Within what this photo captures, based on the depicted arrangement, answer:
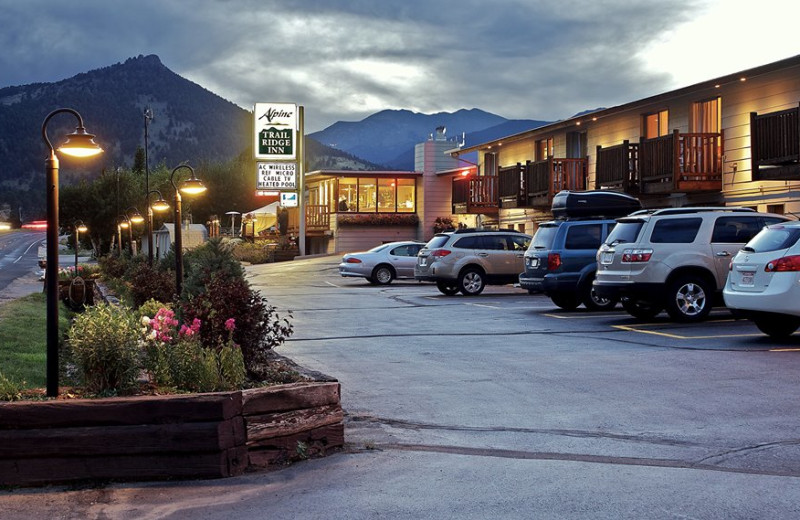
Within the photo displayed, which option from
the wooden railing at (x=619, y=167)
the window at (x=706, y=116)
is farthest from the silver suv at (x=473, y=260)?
the window at (x=706, y=116)

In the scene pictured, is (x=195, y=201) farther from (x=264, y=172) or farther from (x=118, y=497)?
(x=118, y=497)

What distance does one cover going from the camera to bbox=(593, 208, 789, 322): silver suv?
15922 mm

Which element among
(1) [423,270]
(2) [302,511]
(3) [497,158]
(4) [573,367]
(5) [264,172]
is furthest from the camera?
(5) [264,172]

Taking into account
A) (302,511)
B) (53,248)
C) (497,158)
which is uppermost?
(497,158)

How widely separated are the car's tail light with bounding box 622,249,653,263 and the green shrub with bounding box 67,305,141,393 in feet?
35.1

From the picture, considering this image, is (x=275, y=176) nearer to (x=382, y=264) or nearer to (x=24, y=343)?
(x=382, y=264)

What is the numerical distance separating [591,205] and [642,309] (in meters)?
4.24

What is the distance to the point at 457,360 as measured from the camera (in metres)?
12.2

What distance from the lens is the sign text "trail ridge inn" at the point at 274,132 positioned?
54.5 metres

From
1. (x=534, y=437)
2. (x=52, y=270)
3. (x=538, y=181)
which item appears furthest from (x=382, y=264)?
(x=52, y=270)

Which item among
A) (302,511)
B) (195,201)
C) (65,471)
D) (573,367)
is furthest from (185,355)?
(195,201)

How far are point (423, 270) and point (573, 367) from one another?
49.6ft

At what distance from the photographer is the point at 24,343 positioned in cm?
1511

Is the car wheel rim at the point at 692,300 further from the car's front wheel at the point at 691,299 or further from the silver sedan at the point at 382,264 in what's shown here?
the silver sedan at the point at 382,264
